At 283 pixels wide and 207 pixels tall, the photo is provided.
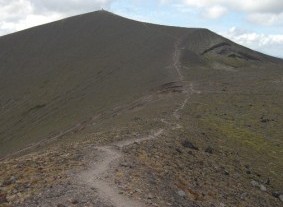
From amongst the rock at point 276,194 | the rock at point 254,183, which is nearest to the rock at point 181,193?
the rock at point 254,183

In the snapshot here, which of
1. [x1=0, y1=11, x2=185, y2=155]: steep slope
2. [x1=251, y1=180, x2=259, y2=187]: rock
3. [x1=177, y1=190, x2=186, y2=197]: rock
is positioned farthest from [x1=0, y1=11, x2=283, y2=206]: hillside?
[x1=0, y1=11, x2=185, y2=155]: steep slope

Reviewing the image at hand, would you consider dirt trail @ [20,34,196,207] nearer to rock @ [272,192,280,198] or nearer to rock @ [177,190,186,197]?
rock @ [177,190,186,197]

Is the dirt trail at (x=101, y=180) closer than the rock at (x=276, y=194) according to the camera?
Yes

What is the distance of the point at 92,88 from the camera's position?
3821 inches

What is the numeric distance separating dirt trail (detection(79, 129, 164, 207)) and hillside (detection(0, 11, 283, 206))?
0.22 ft

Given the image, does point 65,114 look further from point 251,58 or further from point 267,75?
point 251,58

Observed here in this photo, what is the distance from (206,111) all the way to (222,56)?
192 ft

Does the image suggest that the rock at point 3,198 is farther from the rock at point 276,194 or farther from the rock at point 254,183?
the rock at point 276,194

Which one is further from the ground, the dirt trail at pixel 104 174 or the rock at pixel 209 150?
the dirt trail at pixel 104 174

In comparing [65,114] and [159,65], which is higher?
[159,65]

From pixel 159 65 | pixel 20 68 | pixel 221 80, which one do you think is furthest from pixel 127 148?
pixel 20 68

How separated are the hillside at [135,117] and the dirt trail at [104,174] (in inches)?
2.6

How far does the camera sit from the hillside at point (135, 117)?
81.3 feet

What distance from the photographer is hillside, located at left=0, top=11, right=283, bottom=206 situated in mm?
24781
